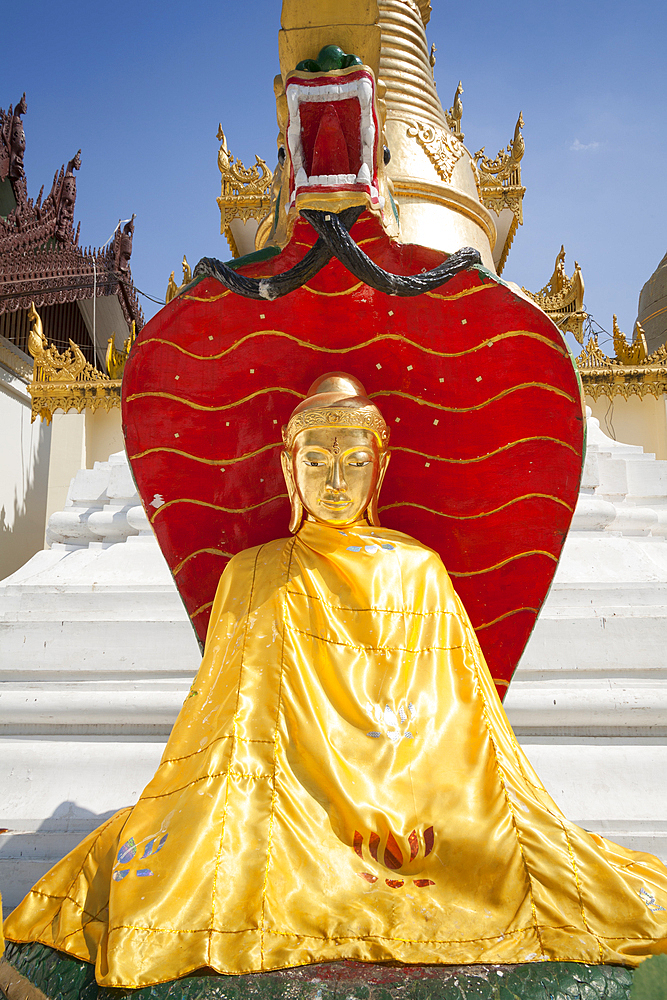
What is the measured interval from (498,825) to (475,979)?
10.7 inches

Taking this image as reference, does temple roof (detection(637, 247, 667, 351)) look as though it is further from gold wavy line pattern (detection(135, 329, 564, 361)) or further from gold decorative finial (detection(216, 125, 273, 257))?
gold wavy line pattern (detection(135, 329, 564, 361))

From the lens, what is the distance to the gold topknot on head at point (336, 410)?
1.68 meters

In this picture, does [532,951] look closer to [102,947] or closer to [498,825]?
[498,825]

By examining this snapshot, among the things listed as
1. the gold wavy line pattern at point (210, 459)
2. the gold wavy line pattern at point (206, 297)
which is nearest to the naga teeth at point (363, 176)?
the gold wavy line pattern at point (206, 297)

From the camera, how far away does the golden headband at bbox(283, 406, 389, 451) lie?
5.51 feet

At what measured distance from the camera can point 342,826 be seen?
4.36 ft

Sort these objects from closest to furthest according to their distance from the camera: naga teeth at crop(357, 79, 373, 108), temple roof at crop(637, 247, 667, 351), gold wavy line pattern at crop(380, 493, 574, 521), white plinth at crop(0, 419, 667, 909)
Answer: naga teeth at crop(357, 79, 373, 108) < gold wavy line pattern at crop(380, 493, 574, 521) < white plinth at crop(0, 419, 667, 909) < temple roof at crop(637, 247, 667, 351)

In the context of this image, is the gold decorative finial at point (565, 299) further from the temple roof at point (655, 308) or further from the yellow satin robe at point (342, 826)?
the yellow satin robe at point (342, 826)

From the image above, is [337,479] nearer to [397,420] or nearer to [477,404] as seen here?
[397,420]

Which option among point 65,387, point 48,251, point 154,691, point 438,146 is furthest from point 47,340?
point 154,691

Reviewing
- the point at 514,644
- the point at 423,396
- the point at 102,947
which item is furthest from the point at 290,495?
the point at 102,947

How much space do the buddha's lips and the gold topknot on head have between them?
0.49 m

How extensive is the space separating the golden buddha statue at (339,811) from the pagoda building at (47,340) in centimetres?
711

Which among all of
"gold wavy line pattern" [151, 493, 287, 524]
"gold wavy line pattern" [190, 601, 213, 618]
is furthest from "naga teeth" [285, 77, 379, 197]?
"gold wavy line pattern" [190, 601, 213, 618]
